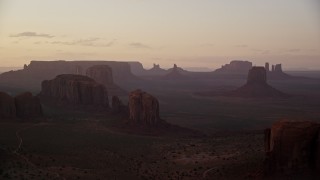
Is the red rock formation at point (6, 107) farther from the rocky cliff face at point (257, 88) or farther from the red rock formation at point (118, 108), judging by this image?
the rocky cliff face at point (257, 88)

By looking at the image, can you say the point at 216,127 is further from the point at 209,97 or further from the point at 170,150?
the point at 209,97

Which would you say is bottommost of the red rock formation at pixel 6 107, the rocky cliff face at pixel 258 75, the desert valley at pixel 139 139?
the desert valley at pixel 139 139

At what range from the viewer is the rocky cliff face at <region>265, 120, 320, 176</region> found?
31.3 meters

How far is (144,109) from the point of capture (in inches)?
2603

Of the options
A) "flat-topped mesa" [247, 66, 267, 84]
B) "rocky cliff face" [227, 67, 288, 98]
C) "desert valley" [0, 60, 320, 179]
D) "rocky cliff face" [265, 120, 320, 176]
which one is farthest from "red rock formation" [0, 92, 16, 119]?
"flat-topped mesa" [247, 66, 267, 84]

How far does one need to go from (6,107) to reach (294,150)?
4413cm

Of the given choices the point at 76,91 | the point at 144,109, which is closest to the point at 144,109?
the point at 144,109

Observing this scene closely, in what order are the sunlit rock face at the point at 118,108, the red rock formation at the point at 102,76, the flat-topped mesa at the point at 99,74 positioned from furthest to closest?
the flat-topped mesa at the point at 99,74 < the red rock formation at the point at 102,76 < the sunlit rock face at the point at 118,108

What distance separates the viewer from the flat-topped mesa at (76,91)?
8075 cm

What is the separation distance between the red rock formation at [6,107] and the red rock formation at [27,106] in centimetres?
128

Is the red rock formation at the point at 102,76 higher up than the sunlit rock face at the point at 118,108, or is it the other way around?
the red rock formation at the point at 102,76

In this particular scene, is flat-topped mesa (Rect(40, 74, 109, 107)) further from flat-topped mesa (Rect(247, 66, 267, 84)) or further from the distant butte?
flat-topped mesa (Rect(247, 66, 267, 84))

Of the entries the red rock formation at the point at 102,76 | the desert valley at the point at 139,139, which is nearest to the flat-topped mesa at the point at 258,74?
the desert valley at the point at 139,139

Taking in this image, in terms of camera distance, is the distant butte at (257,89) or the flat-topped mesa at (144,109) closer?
the flat-topped mesa at (144,109)
